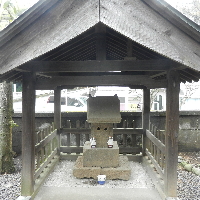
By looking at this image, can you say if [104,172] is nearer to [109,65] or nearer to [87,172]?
[87,172]

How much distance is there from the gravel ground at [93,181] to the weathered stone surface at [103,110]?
1.29 metres

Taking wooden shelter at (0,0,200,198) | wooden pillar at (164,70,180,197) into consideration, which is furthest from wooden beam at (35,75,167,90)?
wooden pillar at (164,70,180,197)

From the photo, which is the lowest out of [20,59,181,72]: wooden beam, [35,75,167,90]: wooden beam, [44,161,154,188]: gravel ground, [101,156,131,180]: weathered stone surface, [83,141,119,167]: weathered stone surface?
[44,161,154,188]: gravel ground

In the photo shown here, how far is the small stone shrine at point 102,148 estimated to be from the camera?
5059 millimetres

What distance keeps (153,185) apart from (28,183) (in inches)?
95.6

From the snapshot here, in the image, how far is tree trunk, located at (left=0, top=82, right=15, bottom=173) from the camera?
280 inches

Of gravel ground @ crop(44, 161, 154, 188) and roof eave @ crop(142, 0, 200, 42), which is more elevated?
roof eave @ crop(142, 0, 200, 42)

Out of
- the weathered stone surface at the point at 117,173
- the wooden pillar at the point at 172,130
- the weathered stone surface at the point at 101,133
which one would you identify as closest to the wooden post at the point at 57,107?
the weathered stone surface at the point at 101,133

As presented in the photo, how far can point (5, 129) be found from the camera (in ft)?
23.6

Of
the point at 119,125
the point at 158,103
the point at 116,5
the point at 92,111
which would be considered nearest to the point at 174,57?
the point at 116,5

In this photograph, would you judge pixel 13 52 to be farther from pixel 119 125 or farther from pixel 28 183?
pixel 119 125

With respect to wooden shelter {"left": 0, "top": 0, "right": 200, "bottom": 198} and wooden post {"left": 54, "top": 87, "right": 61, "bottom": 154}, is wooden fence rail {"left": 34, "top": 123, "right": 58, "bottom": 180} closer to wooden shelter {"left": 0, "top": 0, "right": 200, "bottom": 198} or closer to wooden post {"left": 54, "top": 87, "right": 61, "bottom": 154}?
wooden post {"left": 54, "top": 87, "right": 61, "bottom": 154}

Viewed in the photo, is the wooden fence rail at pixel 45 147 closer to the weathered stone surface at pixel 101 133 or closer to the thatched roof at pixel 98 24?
the weathered stone surface at pixel 101 133

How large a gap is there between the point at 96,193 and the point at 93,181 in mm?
614
